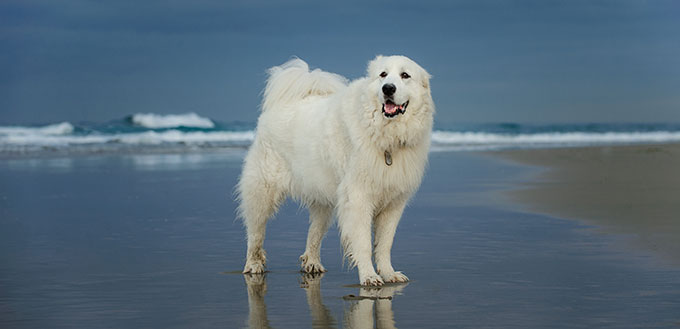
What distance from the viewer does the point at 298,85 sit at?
676 cm

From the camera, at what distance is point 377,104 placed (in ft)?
18.3

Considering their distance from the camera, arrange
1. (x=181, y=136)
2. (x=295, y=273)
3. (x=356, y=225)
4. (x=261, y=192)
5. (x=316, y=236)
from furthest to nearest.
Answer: (x=181, y=136)
(x=261, y=192)
(x=316, y=236)
(x=295, y=273)
(x=356, y=225)

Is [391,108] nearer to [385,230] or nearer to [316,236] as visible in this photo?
[385,230]

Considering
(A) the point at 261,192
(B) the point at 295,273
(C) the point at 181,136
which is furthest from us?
(C) the point at 181,136

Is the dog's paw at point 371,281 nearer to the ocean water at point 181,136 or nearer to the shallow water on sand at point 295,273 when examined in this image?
the shallow water on sand at point 295,273

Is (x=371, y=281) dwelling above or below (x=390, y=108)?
below

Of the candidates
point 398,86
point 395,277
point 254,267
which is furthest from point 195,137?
point 398,86

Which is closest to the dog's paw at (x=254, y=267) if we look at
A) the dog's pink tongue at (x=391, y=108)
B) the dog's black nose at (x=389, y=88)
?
the dog's pink tongue at (x=391, y=108)

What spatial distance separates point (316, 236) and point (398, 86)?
4.87 feet

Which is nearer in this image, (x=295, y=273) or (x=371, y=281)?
(x=371, y=281)

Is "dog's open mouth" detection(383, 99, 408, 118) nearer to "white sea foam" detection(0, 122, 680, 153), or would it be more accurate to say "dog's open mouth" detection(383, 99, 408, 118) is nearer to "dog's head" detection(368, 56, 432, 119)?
"dog's head" detection(368, 56, 432, 119)

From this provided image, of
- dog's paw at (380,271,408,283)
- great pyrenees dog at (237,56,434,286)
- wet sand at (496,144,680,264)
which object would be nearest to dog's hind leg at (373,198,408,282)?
great pyrenees dog at (237,56,434,286)

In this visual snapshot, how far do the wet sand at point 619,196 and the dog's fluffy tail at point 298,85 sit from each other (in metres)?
2.84

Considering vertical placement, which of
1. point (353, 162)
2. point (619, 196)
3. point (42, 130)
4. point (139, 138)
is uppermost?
point (42, 130)
